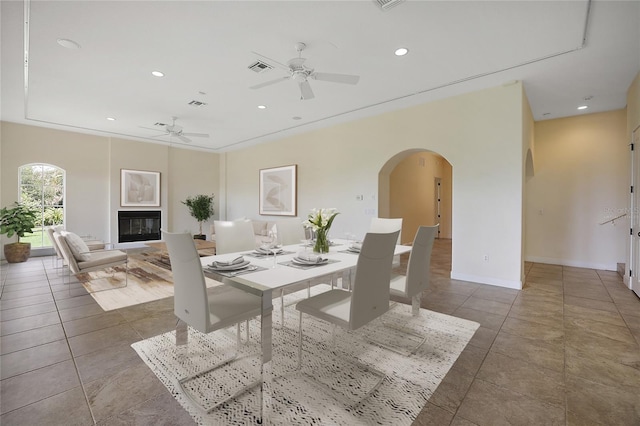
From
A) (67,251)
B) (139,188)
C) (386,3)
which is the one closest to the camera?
(386,3)

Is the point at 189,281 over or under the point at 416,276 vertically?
over

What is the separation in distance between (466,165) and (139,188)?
787 cm

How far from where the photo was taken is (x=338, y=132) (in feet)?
19.9

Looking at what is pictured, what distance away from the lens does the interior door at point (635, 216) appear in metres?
3.69

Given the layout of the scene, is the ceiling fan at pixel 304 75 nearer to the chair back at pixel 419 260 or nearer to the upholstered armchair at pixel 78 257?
the chair back at pixel 419 260

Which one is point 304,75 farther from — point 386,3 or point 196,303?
point 196,303

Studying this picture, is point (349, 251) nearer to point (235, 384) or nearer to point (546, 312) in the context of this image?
point (235, 384)

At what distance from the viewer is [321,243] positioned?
8.55 feet

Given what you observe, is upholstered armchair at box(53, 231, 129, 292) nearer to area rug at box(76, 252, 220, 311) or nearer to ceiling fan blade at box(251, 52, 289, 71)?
area rug at box(76, 252, 220, 311)

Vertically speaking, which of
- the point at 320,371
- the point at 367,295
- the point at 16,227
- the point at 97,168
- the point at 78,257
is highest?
the point at 97,168

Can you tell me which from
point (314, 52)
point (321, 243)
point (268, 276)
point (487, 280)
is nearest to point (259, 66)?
point (314, 52)

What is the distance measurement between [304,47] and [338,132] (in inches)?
119

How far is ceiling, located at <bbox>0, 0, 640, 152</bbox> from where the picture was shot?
254 cm

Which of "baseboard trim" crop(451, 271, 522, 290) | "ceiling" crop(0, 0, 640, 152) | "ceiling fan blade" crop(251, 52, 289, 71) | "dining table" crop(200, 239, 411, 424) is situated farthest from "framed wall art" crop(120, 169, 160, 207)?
"baseboard trim" crop(451, 271, 522, 290)
